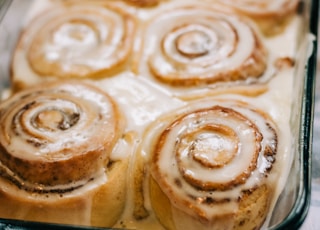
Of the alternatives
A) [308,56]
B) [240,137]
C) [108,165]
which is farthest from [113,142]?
[308,56]

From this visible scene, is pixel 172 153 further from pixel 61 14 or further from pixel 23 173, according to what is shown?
pixel 61 14

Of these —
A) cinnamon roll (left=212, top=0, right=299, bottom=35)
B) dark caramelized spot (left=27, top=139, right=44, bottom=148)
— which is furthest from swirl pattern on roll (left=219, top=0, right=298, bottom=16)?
dark caramelized spot (left=27, top=139, right=44, bottom=148)

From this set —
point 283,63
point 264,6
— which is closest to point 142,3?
point 264,6

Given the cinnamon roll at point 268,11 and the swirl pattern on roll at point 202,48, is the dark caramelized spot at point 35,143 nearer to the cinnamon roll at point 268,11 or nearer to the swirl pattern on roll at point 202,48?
the swirl pattern on roll at point 202,48

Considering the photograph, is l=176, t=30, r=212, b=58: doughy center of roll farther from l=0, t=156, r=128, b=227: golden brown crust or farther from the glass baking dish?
l=0, t=156, r=128, b=227: golden brown crust

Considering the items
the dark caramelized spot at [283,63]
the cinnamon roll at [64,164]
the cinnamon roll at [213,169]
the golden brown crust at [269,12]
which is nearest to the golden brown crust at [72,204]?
the cinnamon roll at [64,164]
